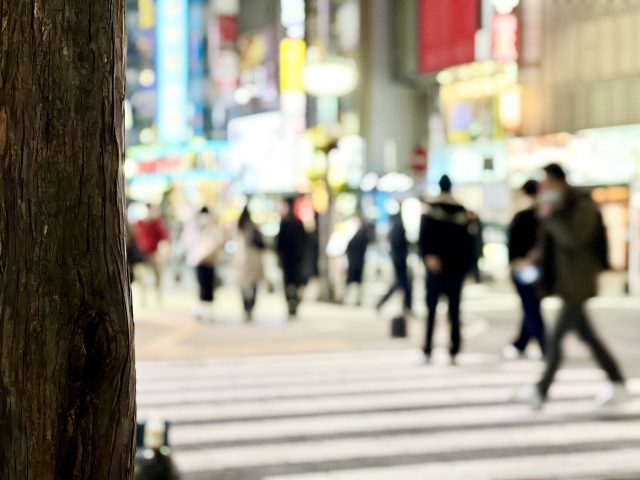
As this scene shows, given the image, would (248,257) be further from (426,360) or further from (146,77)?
(146,77)

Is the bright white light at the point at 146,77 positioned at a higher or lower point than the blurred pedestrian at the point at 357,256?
higher

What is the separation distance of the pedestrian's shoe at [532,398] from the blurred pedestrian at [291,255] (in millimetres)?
7796

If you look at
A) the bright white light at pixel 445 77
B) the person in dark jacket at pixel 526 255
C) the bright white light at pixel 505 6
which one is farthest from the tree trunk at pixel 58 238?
the bright white light at pixel 445 77

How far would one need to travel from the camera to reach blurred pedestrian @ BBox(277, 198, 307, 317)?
51.7ft

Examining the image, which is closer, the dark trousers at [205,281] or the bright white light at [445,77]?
the dark trousers at [205,281]

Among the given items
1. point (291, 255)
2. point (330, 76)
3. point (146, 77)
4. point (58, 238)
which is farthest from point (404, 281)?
point (146, 77)

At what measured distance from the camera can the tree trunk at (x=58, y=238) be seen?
7.25ft

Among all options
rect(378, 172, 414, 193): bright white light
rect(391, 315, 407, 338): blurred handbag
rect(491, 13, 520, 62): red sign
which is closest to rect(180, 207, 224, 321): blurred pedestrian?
rect(391, 315, 407, 338): blurred handbag

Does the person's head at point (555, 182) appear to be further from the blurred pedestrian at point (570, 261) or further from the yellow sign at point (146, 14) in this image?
→ the yellow sign at point (146, 14)

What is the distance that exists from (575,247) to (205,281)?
8171 mm

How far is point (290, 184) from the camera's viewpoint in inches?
1887

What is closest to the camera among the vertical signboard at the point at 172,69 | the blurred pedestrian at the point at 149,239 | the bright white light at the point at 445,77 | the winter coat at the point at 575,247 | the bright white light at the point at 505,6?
the winter coat at the point at 575,247

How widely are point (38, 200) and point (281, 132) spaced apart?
48.0 metres

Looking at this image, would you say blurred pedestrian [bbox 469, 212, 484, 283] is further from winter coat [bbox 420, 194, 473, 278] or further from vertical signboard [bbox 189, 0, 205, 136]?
vertical signboard [bbox 189, 0, 205, 136]
